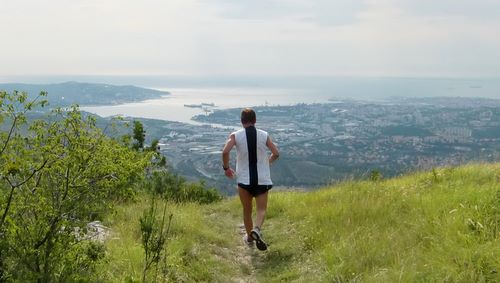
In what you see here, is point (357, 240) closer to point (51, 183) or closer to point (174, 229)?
point (174, 229)

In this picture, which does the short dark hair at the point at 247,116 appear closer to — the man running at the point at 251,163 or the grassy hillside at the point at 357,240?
the man running at the point at 251,163

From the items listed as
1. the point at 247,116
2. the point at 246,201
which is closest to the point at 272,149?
the point at 247,116

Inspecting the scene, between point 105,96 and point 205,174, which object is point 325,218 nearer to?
point 205,174

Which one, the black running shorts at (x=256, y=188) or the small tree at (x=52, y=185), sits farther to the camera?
the black running shorts at (x=256, y=188)

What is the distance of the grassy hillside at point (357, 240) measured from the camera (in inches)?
170

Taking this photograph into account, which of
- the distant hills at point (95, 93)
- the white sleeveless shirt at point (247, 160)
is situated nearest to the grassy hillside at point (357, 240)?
the white sleeveless shirt at point (247, 160)

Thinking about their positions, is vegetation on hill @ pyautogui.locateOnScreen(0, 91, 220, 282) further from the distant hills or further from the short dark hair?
the distant hills

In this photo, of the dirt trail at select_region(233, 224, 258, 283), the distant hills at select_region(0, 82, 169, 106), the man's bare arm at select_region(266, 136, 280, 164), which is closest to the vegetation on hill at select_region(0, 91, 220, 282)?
the dirt trail at select_region(233, 224, 258, 283)

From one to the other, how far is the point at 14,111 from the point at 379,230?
443cm

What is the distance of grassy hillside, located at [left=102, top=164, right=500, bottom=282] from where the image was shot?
170 inches

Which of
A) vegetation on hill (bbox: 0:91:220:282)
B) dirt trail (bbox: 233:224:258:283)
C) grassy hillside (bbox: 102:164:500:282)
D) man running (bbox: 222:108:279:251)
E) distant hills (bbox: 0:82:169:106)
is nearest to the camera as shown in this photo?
vegetation on hill (bbox: 0:91:220:282)

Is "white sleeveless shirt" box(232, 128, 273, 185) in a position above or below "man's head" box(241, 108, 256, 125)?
below

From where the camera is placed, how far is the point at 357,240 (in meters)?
5.43

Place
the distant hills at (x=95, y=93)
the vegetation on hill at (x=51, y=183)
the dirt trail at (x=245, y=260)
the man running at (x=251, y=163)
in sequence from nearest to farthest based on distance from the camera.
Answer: the vegetation on hill at (x=51, y=183)
the dirt trail at (x=245, y=260)
the man running at (x=251, y=163)
the distant hills at (x=95, y=93)
